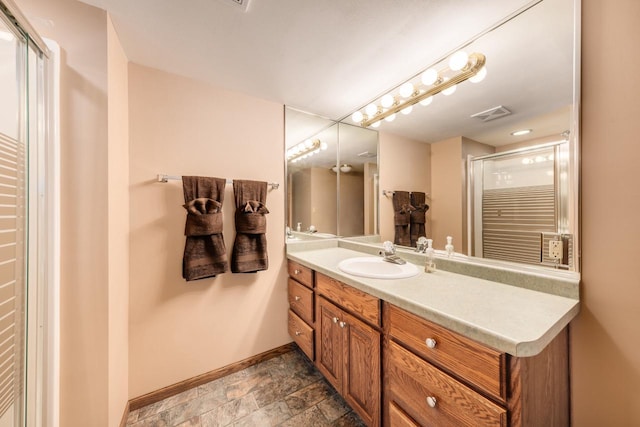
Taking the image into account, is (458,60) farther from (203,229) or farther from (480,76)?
(203,229)

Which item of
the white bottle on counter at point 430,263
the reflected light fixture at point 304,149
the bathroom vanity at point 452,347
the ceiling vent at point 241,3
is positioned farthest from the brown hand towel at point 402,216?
the ceiling vent at point 241,3

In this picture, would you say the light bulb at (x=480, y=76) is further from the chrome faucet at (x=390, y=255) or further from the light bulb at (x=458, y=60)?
the chrome faucet at (x=390, y=255)

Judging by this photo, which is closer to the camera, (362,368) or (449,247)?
(362,368)

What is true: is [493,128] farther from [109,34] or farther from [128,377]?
[128,377]

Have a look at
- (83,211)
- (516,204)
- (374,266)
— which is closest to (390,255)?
(374,266)

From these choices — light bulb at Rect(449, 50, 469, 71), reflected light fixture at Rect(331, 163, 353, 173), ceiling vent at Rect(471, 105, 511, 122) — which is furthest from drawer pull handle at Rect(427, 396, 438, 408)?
reflected light fixture at Rect(331, 163, 353, 173)

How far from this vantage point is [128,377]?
1.31m

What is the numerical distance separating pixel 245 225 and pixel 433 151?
1.32 meters

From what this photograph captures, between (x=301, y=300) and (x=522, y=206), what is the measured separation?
4.64ft

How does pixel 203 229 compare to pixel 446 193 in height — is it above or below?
below

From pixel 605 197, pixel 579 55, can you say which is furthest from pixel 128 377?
pixel 579 55

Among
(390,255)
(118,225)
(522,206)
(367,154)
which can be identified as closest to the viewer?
(522,206)

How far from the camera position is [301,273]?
1.63 metres

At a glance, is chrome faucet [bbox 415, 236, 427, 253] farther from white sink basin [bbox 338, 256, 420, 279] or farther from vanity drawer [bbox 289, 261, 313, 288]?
vanity drawer [bbox 289, 261, 313, 288]
